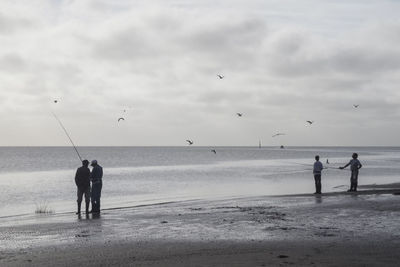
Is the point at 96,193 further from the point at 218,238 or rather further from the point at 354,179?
the point at 354,179

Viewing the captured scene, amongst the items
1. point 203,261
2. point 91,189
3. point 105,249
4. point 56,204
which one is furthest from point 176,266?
point 56,204

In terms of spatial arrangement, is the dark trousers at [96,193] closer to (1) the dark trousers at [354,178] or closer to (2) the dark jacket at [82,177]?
(2) the dark jacket at [82,177]

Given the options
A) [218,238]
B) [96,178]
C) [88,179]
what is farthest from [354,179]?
[218,238]

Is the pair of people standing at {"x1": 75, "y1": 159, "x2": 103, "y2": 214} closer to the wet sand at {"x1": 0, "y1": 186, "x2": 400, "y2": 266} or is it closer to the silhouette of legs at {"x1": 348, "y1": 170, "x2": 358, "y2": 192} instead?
the wet sand at {"x1": 0, "y1": 186, "x2": 400, "y2": 266}

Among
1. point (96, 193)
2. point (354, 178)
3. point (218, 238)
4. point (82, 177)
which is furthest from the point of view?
point (354, 178)

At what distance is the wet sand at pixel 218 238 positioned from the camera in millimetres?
9625

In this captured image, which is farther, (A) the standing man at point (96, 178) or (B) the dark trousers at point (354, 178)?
(B) the dark trousers at point (354, 178)

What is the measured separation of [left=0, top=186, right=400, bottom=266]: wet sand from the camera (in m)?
9.62

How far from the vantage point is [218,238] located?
12219 millimetres

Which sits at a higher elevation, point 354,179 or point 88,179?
point 88,179

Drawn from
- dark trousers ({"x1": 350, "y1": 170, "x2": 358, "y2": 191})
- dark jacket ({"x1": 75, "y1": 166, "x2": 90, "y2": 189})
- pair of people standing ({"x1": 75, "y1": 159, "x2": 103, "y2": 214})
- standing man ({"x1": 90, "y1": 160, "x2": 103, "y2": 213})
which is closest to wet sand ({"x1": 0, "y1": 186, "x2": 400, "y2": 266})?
standing man ({"x1": 90, "y1": 160, "x2": 103, "y2": 213})

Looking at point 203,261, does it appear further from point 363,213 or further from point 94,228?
point 363,213

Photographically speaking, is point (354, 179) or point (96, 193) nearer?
point (96, 193)

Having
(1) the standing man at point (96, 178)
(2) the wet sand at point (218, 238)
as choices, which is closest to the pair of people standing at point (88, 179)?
(1) the standing man at point (96, 178)
